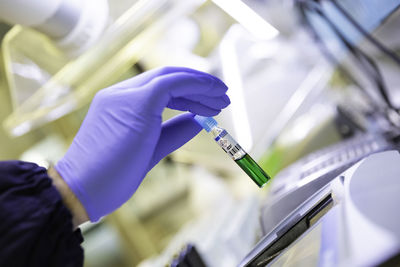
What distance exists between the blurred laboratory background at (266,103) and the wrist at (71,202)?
0.83 ft

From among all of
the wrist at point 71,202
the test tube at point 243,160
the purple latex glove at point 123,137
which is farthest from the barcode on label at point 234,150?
the wrist at point 71,202

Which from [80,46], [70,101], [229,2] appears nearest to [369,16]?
[229,2]

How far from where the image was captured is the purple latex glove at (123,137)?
703 mm

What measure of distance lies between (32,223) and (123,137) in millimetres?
226

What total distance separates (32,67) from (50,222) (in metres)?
0.87

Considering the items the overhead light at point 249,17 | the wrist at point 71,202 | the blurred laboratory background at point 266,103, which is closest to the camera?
the blurred laboratory background at point 266,103

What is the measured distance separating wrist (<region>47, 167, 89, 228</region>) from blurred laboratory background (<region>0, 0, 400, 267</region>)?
0.25 meters

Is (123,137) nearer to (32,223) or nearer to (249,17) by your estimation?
(32,223)

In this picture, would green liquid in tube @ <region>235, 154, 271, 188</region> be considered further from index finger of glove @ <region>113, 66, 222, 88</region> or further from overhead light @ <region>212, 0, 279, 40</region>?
overhead light @ <region>212, 0, 279, 40</region>

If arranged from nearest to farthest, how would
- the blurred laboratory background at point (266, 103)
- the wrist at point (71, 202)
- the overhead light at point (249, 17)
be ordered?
the blurred laboratory background at point (266, 103)
the wrist at point (71, 202)
the overhead light at point (249, 17)

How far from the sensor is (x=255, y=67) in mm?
1731

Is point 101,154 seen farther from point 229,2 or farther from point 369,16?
point 369,16

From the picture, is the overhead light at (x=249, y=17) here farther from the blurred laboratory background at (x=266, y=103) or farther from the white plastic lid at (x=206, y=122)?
the white plastic lid at (x=206, y=122)

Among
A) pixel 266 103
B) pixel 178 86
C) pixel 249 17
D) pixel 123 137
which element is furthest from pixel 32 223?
pixel 266 103
